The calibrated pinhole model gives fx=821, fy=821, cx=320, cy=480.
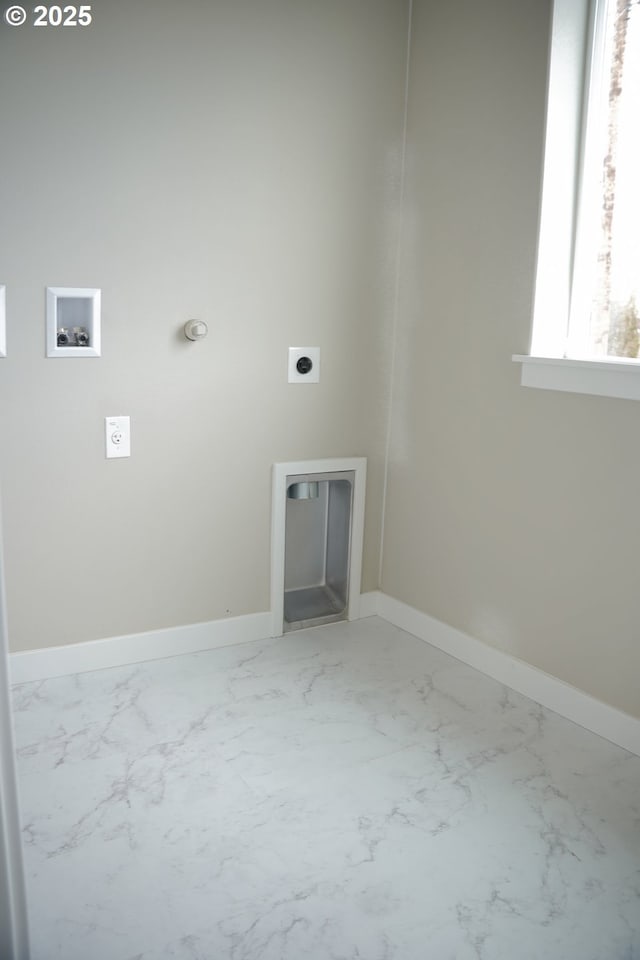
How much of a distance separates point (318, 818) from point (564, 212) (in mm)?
1780

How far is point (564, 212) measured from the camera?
238cm

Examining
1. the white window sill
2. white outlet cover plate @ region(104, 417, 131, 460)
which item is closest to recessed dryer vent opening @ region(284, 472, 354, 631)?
white outlet cover plate @ region(104, 417, 131, 460)

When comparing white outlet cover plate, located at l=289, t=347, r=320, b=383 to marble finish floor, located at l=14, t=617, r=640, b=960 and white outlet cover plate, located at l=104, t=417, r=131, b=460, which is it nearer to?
white outlet cover plate, located at l=104, t=417, r=131, b=460

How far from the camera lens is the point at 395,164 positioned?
9.39 feet

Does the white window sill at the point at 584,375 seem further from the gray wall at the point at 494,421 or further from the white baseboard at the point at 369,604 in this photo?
the white baseboard at the point at 369,604

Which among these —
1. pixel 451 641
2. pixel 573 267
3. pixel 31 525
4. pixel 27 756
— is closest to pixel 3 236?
pixel 31 525

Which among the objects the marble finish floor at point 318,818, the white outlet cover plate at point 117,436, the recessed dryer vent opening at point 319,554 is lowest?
the marble finish floor at point 318,818

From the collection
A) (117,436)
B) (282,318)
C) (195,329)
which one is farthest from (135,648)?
(282,318)

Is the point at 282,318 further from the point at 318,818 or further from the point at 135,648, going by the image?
the point at 318,818

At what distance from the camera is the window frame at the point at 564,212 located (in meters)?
2.26

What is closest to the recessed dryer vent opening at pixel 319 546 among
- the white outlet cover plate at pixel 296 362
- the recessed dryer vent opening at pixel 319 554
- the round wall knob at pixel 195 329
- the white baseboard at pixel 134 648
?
the recessed dryer vent opening at pixel 319 554

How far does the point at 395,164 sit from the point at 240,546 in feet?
4.70
